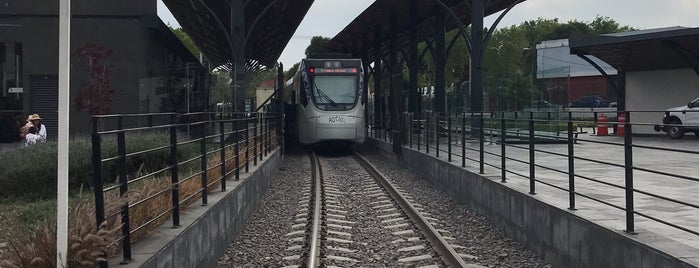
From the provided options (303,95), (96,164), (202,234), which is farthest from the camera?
(303,95)

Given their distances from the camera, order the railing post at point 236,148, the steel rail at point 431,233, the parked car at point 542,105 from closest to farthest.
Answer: the steel rail at point 431,233, the railing post at point 236,148, the parked car at point 542,105

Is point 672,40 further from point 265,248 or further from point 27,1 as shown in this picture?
point 27,1

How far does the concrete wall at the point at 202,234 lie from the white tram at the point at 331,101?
481 inches

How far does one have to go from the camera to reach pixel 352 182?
17.0 meters

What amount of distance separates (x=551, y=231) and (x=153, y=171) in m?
4.82

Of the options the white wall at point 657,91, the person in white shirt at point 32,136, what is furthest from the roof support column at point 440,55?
the person in white shirt at point 32,136

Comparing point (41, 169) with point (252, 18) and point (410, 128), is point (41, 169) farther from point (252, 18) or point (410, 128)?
point (252, 18)

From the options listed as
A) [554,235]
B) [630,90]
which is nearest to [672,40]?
[630,90]

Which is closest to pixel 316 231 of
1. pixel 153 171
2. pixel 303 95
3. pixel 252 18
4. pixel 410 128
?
pixel 153 171

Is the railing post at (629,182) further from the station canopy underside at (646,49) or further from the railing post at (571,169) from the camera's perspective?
the station canopy underside at (646,49)

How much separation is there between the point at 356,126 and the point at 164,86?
642cm

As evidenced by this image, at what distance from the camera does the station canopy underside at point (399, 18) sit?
83.4 ft

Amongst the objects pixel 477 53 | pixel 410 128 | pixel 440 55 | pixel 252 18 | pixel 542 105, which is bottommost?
pixel 410 128

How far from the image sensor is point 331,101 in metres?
24.2
